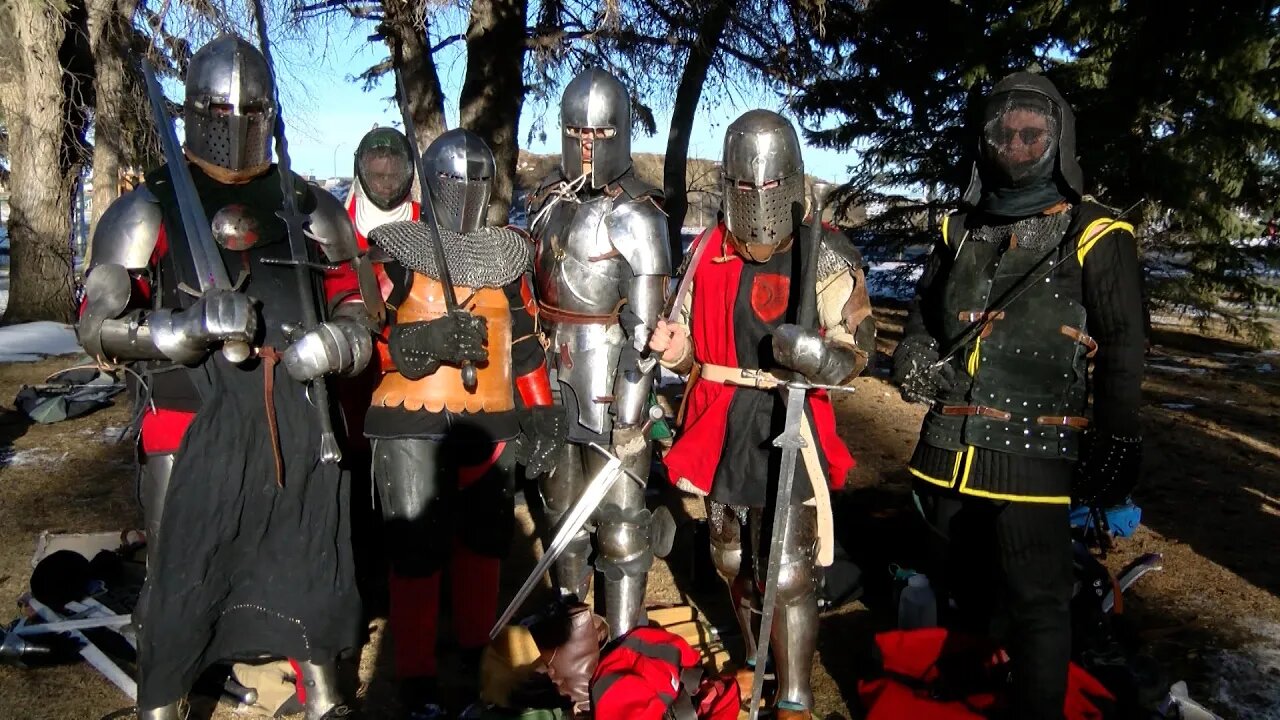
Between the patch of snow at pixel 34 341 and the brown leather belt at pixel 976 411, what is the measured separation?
9.52 metres

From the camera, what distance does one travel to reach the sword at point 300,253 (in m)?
2.64

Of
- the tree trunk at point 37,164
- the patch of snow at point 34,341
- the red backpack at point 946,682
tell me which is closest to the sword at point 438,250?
the red backpack at point 946,682

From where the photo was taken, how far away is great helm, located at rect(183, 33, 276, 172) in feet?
8.73

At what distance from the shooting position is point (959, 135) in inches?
390

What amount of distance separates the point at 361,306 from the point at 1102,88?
8.25m

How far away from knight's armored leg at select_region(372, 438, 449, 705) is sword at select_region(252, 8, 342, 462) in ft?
1.61

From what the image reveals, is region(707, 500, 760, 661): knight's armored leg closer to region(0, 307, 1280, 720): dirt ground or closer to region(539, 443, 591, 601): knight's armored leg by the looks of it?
region(0, 307, 1280, 720): dirt ground

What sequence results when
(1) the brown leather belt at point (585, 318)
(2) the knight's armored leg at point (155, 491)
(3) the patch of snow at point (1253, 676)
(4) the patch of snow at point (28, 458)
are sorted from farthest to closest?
(4) the patch of snow at point (28, 458)
(1) the brown leather belt at point (585, 318)
(3) the patch of snow at point (1253, 676)
(2) the knight's armored leg at point (155, 491)

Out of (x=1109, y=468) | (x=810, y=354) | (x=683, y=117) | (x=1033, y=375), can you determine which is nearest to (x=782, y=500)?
(x=810, y=354)

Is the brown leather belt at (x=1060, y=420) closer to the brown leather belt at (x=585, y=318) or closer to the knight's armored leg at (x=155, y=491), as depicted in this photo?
the brown leather belt at (x=585, y=318)

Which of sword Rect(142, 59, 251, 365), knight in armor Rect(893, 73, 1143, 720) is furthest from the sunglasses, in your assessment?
sword Rect(142, 59, 251, 365)

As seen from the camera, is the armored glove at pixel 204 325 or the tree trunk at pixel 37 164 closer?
the armored glove at pixel 204 325

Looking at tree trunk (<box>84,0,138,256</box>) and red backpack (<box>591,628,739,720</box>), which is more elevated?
tree trunk (<box>84,0,138,256</box>)

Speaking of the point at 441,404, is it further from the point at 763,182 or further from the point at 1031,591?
the point at 1031,591
